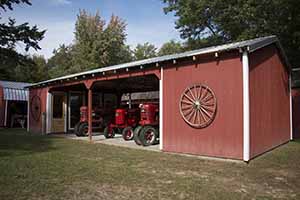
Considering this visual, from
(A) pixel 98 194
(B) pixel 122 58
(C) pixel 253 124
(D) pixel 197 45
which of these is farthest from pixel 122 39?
(A) pixel 98 194

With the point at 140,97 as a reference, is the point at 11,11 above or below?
above

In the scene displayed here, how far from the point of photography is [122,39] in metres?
36.9

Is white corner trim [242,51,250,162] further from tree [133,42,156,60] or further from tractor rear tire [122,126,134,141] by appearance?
tree [133,42,156,60]

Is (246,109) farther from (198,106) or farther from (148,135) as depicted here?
(148,135)

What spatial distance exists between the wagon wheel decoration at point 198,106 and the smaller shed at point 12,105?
15.4 meters

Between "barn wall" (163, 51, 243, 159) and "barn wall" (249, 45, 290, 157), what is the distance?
461 millimetres

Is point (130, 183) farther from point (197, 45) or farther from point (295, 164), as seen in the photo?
point (197, 45)

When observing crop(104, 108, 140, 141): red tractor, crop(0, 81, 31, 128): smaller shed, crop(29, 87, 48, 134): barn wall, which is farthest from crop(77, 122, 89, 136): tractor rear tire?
crop(0, 81, 31, 128): smaller shed

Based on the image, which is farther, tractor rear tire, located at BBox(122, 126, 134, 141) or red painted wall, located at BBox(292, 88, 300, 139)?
red painted wall, located at BBox(292, 88, 300, 139)

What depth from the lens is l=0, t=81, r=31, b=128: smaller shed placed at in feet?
68.5

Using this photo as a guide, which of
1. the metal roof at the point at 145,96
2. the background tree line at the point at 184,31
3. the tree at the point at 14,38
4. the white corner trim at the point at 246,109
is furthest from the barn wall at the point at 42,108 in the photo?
the white corner trim at the point at 246,109

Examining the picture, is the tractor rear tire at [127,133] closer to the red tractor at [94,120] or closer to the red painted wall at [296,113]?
the red tractor at [94,120]

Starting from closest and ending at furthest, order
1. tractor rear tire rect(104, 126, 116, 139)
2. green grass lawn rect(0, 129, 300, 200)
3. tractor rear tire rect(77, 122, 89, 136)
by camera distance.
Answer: green grass lawn rect(0, 129, 300, 200) < tractor rear tire rect(104, 126, 116, 139) < tractor rear tire rect(77, 122, 89, 136)

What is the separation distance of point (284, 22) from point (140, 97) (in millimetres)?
10352
